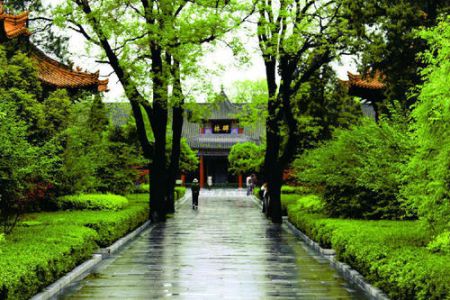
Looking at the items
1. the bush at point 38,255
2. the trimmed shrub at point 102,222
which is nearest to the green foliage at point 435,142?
the bush at point 38,255

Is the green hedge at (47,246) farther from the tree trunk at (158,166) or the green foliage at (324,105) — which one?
the green foliage at (324,105)

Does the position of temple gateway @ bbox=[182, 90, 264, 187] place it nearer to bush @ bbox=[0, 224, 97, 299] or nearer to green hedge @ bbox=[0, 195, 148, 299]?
green hedge @ bbox=[0, 195, 148, 299]

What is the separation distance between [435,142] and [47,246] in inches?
264

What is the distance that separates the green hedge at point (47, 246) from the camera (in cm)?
956

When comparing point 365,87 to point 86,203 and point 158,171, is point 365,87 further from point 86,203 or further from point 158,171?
point 86,203

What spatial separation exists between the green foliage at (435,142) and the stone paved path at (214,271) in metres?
1.95

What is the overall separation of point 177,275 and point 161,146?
16.0 meters

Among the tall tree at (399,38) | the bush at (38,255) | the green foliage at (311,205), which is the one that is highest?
the tall tree at (399,38)

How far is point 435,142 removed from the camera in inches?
391

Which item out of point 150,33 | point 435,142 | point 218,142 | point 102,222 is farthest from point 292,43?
point 218,142

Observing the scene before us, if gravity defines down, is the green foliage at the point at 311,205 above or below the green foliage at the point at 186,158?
below

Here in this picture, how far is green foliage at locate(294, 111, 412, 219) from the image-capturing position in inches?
696

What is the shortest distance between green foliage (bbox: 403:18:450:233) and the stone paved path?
76.8 inches

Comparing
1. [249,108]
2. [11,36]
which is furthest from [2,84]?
[249,108]
